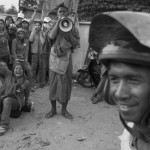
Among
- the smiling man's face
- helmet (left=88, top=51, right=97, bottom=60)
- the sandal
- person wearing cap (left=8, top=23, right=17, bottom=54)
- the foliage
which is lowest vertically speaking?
the sandal

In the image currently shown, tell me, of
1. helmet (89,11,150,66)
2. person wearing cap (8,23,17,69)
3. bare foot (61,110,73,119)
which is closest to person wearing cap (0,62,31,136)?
bare foot (61,110,73,119)

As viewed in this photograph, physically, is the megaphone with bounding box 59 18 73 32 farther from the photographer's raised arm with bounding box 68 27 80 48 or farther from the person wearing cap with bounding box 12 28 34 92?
the person wearing cap with bounding box 12 28 34 92

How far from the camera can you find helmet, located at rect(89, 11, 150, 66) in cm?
101

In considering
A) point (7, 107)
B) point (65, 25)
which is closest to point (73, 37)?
point (65, 25)

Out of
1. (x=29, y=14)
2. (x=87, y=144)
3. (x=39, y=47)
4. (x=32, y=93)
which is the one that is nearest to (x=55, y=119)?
(x=87, y=144)

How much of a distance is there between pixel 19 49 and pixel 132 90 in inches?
218

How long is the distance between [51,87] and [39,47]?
9.27 ft

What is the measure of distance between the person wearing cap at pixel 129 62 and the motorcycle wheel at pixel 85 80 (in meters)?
6.26

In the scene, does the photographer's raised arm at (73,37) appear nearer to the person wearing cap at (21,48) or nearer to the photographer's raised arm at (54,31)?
the photographer's raised arm at (54,31)

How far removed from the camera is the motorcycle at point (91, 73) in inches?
278

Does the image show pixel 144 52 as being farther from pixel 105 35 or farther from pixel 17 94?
pixel 17 94

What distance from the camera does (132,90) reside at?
110 centimetres

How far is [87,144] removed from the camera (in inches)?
158

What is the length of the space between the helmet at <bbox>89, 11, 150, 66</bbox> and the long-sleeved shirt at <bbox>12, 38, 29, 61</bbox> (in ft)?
17.1
